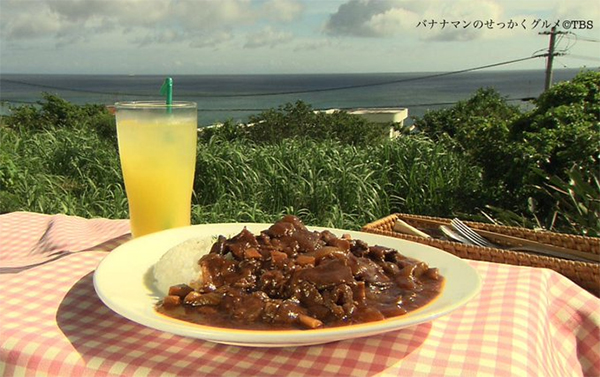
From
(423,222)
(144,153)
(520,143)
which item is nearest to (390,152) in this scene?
(520,143)

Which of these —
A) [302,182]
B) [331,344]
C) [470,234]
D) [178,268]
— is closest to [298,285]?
[331,344]

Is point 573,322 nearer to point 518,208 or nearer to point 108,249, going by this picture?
point 108,249

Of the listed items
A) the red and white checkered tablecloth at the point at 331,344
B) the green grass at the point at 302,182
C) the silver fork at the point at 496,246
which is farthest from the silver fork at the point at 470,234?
the green grass at the point at 302,182

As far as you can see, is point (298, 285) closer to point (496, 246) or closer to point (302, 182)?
point (496, 246)

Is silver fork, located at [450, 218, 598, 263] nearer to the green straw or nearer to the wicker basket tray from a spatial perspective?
A: the wicker basket tray

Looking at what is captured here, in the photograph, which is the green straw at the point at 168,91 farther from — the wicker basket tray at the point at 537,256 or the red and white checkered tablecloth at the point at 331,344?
the wicker basket tray at the point at 537,256

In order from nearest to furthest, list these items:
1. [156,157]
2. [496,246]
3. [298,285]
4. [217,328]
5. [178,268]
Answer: [217,328] < [298,285] < [178,268] < [156,157] < [496,246]
